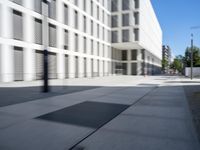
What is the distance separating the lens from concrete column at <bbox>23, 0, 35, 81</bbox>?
998 inches

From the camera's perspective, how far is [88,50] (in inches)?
1629

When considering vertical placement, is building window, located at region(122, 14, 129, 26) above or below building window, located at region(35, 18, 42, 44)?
above

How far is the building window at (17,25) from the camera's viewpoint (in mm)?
23938

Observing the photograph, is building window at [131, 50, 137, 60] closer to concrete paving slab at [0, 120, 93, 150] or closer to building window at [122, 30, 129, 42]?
building window at [122, 30, 129, 42]

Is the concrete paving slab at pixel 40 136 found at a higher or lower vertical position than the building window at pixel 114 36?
lower

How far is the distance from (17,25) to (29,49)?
10.2 ft

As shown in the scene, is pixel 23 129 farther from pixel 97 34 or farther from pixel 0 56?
pixel 97 34

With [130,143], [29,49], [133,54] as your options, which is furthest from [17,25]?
[133,54]

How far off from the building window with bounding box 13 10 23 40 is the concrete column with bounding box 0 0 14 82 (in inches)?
27.3

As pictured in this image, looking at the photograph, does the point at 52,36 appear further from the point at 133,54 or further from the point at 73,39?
the point at 133,54

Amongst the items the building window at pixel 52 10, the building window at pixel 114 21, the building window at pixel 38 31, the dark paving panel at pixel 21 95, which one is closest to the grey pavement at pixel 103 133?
the dark paving panel at pixel 21 95

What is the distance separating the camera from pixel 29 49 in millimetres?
25906

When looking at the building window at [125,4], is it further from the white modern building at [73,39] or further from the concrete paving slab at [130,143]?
the concrete paving slab at [130,143]

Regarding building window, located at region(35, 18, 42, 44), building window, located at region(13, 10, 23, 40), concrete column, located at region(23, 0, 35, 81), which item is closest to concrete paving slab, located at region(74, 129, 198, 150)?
building window, located at region(13, 10, 23, 40)
